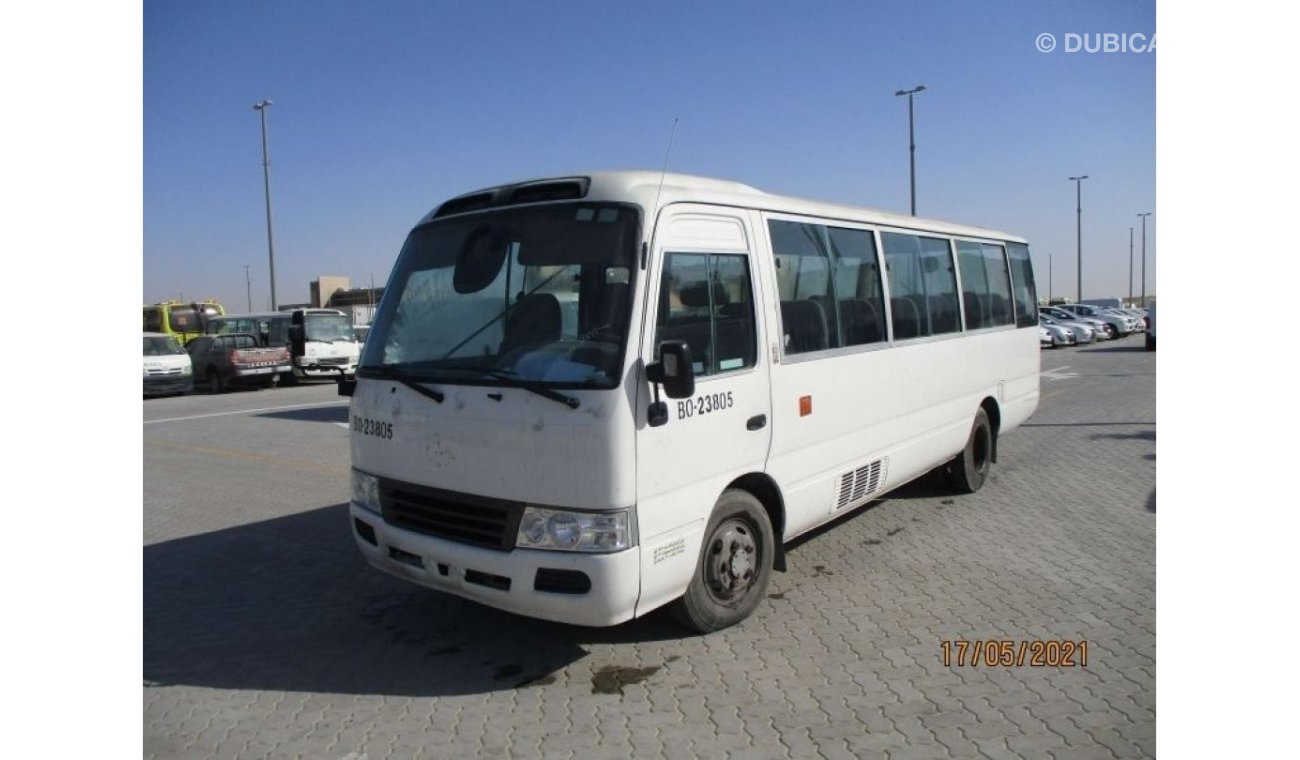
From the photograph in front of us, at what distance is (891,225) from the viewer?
681 centimetres

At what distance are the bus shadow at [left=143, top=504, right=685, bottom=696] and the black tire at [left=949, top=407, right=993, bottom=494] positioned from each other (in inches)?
→ 168

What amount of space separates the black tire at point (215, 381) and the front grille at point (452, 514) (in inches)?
941

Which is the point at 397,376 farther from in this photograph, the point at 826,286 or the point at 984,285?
the point at 984,285

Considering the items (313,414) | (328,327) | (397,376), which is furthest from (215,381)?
(397,376)

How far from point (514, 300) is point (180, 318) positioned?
120ft

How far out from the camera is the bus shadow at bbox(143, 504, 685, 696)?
177 inches

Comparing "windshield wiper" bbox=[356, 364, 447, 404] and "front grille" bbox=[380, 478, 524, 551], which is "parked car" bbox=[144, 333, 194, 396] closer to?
"windshield wiper" bbox=[356, 364, 447, 404]

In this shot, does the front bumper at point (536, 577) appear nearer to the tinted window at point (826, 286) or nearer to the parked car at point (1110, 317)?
the tinted window at point (826, 286)

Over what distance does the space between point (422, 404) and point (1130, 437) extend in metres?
10.3

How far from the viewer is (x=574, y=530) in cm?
407

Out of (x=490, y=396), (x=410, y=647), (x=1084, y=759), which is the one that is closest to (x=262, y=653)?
(x=410, y=647)

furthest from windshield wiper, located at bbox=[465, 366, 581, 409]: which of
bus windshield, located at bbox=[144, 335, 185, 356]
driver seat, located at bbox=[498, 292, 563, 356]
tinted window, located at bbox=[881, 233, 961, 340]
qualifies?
bus windshield, located at bbox=[144, 335, 185, 356]

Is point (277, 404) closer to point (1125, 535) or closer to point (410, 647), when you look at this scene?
point (410, 647)
